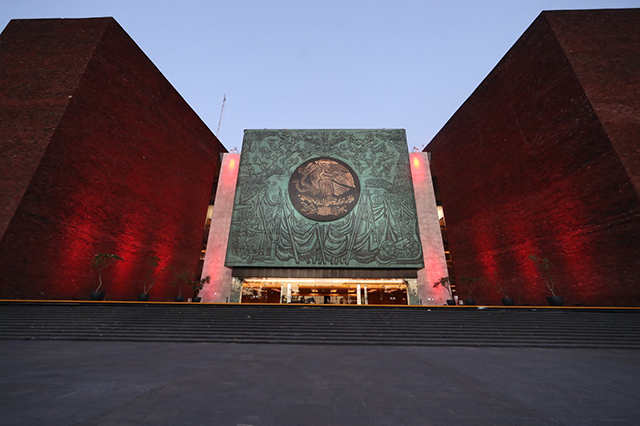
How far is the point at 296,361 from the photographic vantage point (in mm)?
4891

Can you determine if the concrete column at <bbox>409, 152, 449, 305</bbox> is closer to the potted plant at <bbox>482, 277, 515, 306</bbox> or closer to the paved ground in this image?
the potted plant at <bbox>482, 277, 515, 306</bbox>

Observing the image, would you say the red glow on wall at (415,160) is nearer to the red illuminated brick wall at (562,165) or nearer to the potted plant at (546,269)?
the red illuminated brick wall at (562,165)

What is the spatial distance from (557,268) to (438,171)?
10611 mm

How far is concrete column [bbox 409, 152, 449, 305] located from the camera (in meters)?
17.7

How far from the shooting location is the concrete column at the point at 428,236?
58.2 ft

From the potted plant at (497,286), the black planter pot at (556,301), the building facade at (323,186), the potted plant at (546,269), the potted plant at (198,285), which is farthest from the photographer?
the potted plant at (198,285)

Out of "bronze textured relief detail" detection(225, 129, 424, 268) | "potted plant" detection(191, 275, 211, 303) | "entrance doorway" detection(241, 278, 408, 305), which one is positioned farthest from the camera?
"entrance doorway" detection(241, 278, 408, 305)

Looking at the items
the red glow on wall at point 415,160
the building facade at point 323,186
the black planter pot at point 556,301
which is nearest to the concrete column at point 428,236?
the red glow on wall at point 415,160

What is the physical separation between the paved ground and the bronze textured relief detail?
12383 millimetres

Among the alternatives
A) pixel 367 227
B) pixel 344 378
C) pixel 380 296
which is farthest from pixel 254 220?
pixel 344 378

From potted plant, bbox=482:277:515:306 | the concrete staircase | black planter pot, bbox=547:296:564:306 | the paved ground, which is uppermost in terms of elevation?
potted plant, bbox=482:277:515:306

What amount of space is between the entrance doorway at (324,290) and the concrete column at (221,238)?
5.76ft

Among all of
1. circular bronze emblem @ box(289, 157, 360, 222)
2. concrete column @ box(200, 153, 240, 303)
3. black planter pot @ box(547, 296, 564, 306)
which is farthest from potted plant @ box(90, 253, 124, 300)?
black planter pot @ box(547, 296, 564, 306)

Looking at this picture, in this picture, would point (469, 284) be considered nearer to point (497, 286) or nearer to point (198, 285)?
point (497, 286)
